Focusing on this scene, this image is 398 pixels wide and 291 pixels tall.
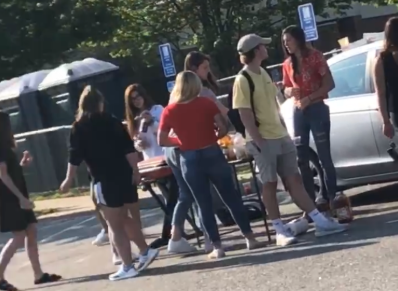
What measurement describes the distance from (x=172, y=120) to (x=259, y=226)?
2.23 metres

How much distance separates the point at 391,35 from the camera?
372 inches

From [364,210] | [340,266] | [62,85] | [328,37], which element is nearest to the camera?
[340,266]

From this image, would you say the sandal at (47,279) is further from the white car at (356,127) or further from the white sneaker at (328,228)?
the white car at (356,127)

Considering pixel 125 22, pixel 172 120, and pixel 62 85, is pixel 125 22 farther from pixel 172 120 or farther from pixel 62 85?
pixel 172 120

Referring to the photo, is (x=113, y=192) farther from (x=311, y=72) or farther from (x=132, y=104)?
(x=311, y=72)

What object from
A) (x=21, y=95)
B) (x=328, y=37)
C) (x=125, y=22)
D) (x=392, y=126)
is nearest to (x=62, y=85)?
(x=21, y=95)

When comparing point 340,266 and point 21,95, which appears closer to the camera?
point 340,266

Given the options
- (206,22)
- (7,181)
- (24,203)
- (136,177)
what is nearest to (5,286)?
(24,203)

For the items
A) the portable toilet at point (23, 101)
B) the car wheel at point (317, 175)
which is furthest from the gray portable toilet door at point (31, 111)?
the car wheel at point (317, 175)

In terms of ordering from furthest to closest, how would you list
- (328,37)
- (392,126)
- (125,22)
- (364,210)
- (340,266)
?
(328,37)
(125,22)
(364,210)
(392,126)
(340,266)

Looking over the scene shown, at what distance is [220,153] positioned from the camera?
32.6ft

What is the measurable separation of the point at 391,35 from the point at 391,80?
1.27 feet

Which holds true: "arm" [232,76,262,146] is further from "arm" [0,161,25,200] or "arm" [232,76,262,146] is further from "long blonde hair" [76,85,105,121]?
"arm" [0,161,25,200]

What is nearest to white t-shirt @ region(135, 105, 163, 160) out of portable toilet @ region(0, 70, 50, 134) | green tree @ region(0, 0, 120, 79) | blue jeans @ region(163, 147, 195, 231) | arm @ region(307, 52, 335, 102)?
blue jeans @ region(163, 147, 195, 231)
